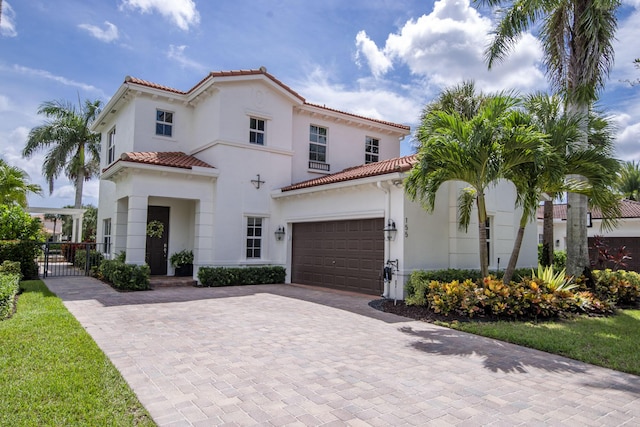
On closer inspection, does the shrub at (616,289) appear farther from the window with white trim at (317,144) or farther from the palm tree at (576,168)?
the window with white trim at (317,144)

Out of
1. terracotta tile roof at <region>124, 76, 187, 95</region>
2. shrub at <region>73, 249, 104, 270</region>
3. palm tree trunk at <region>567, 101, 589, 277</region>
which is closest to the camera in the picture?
palm tree trunk at <region>567, 101, 589, 277</region>

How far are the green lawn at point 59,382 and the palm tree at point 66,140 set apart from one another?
81.0 ft

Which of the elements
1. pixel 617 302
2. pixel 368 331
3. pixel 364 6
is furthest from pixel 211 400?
pixel 617 302

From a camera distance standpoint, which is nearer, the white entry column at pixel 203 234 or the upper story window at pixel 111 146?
the white entry column at pixel 203 234

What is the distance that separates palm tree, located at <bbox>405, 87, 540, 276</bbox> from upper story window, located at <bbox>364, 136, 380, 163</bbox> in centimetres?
1014

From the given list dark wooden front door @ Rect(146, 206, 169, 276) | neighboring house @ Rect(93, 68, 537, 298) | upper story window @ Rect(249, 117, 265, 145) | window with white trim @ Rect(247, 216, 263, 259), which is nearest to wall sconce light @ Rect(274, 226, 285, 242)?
neighboring house @ Rect(93, 68, 537, 298)

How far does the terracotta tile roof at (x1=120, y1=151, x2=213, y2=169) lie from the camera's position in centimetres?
1343

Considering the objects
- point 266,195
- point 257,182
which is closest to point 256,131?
point 257,182

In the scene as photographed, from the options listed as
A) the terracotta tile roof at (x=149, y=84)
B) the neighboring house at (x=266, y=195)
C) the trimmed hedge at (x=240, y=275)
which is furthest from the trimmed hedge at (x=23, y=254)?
the terracotta tile roof at (x=149, y=84)

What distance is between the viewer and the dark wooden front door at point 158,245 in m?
16.2

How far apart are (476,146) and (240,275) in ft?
30.7

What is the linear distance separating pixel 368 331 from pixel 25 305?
7.68 meters

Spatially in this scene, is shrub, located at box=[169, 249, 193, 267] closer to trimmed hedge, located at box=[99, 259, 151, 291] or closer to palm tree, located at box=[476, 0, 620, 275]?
trimmed hedge, located at box=[99, 259, 151, 291]

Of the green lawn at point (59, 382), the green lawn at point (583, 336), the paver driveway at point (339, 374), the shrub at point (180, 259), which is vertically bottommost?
the paver driveway at point (339, 374)
